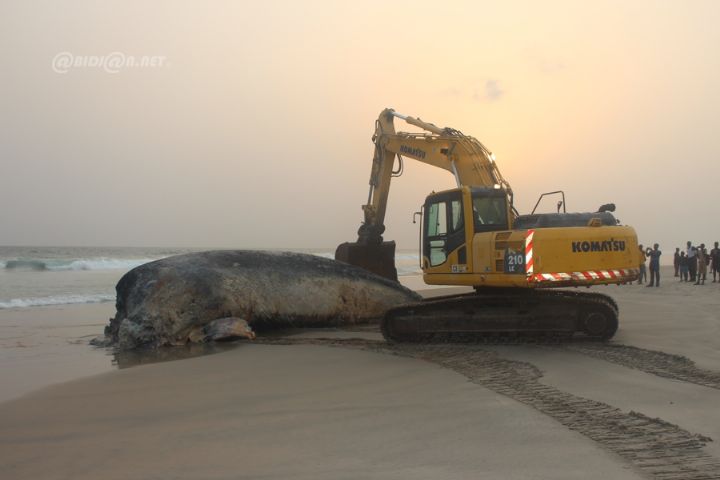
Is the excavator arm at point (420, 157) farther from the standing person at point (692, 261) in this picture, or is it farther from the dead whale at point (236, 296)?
the standing person at point (692, 261)

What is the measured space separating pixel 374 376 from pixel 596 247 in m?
3.83

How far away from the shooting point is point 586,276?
8.25m

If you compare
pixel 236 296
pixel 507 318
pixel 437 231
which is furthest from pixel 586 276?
pixel 236 296

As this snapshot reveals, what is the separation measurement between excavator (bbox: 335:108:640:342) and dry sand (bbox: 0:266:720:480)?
66cm

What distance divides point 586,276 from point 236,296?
18.1 feet

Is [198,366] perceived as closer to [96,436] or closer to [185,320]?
[185,320]

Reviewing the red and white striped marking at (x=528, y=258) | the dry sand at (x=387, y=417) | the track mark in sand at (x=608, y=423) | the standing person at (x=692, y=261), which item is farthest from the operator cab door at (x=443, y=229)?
the standing person at (x=692, y=261)

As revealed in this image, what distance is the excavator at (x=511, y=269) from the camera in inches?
322

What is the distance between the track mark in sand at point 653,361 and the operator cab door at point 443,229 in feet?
7.02

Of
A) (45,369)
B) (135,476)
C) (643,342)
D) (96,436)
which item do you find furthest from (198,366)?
(643,342)

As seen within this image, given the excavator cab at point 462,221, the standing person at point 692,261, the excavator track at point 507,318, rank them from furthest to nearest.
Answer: the standing person at point 692,261 < the excavator cab at point 462,221 < the excavator track at point 507,318

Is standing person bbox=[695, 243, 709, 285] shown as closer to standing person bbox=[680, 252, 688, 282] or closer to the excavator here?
standing person bbox=[680, 252, 688, 282]

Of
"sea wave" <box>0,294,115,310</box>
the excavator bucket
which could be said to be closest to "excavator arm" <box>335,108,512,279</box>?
the excavator bucket

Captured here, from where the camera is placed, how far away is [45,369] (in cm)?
777
